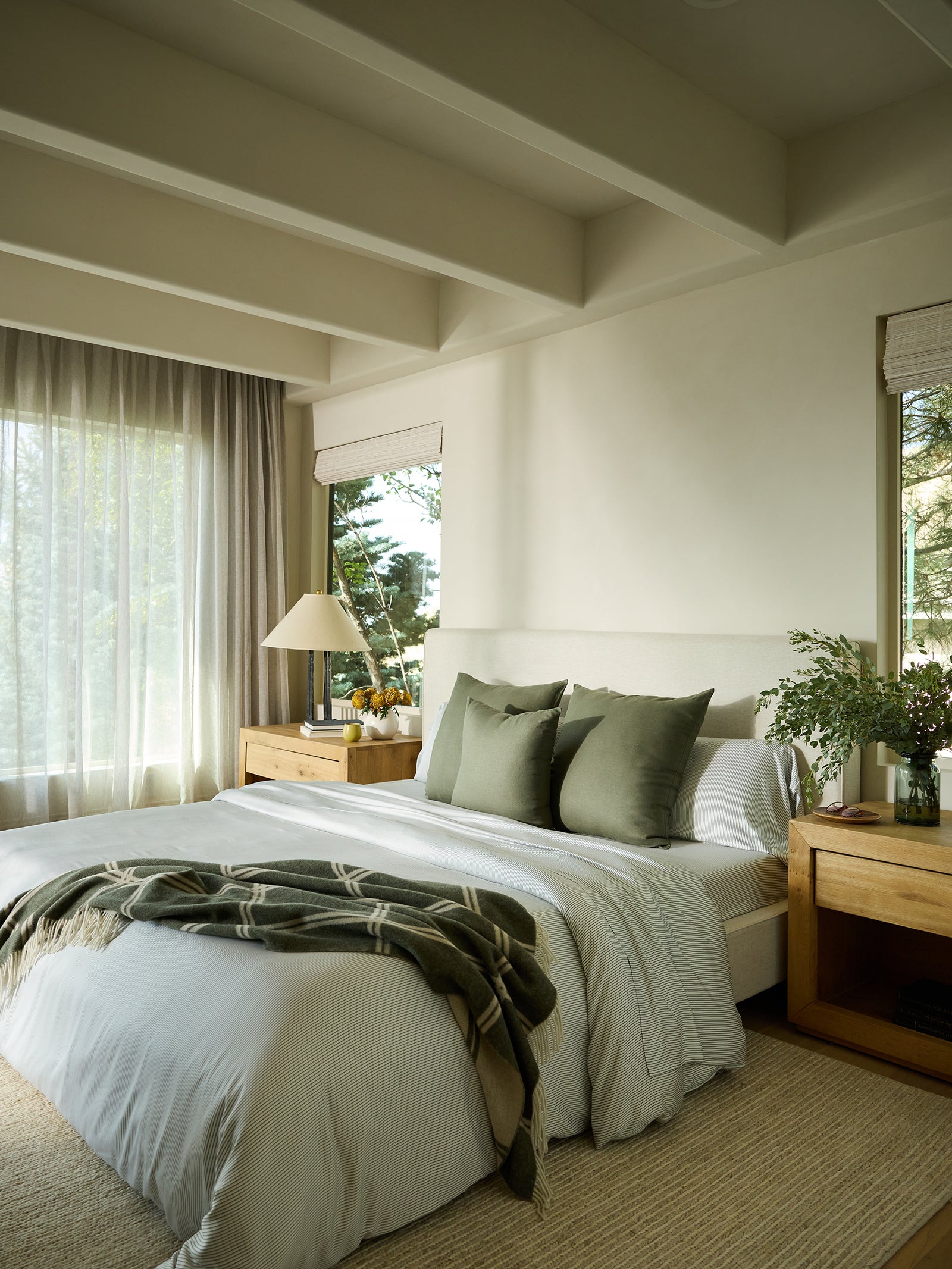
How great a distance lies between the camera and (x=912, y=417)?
325cm

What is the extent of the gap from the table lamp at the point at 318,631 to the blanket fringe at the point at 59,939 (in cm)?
238

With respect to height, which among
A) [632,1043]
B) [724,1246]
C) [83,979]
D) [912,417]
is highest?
[912,417]

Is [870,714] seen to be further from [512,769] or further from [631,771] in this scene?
[512,769]

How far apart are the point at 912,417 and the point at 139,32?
8.63 feet

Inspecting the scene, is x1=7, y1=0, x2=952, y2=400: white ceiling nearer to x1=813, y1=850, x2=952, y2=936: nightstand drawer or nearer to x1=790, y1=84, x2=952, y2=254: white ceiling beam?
x1=790, y1=84, x2=952, y2=254: white ceiling beam

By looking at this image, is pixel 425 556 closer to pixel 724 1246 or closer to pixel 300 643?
pixel 300 643

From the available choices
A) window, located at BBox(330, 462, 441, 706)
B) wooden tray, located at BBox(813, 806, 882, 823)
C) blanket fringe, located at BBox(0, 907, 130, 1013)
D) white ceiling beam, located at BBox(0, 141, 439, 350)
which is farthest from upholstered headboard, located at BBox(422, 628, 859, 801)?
blanket fringe, located at BBox(0, 907, 130, 1013)

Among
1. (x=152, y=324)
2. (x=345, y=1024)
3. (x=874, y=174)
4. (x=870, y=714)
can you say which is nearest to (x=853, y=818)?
(x=870, y=714)

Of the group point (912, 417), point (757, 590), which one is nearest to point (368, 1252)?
point (757, 590)

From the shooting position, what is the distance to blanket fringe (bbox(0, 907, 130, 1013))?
2248 millimetres

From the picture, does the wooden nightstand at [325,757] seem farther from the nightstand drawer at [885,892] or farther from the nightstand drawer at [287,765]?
the nightstand drawer at [885,892]

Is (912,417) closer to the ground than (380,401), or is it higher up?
closer to the ground

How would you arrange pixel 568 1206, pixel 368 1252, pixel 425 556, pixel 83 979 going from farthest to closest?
1. pixel 425 556
2. pixel 83 979
3. pixel 568 1206
4. pixel 368 1252

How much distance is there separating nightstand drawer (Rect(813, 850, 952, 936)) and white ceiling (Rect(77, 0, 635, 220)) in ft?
8.19
